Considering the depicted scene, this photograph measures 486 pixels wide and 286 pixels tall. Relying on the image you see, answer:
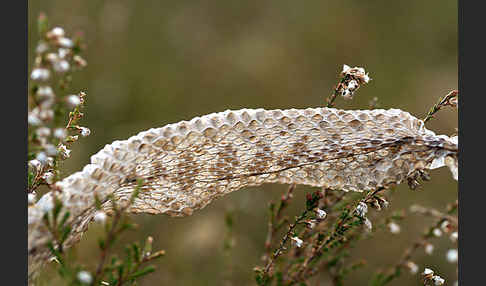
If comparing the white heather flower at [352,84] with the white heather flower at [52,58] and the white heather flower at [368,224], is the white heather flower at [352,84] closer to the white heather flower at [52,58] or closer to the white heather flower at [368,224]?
the white heather flower at [368,224]

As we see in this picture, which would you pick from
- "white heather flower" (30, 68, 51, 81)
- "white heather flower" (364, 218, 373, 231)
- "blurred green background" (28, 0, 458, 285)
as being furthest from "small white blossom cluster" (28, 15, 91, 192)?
"blurred green background" (28, 0, 458, 285)

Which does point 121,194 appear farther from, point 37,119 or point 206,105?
point 206,105

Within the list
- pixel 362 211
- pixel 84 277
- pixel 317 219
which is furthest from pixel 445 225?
pixel 84 277

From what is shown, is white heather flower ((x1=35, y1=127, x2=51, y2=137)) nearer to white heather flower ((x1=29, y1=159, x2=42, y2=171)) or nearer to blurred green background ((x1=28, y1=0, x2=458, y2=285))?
white heather flower ((x1=29, y1=159, x2=42, y2=171))

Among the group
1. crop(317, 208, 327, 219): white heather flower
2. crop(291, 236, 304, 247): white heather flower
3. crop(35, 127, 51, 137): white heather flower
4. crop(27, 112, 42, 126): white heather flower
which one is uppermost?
crop(27, 112, 42, 126): white heather flower

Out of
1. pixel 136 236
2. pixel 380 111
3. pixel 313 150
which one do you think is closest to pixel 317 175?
pixel 313 150

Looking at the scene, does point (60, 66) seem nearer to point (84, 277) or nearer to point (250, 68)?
point (84, 277)
